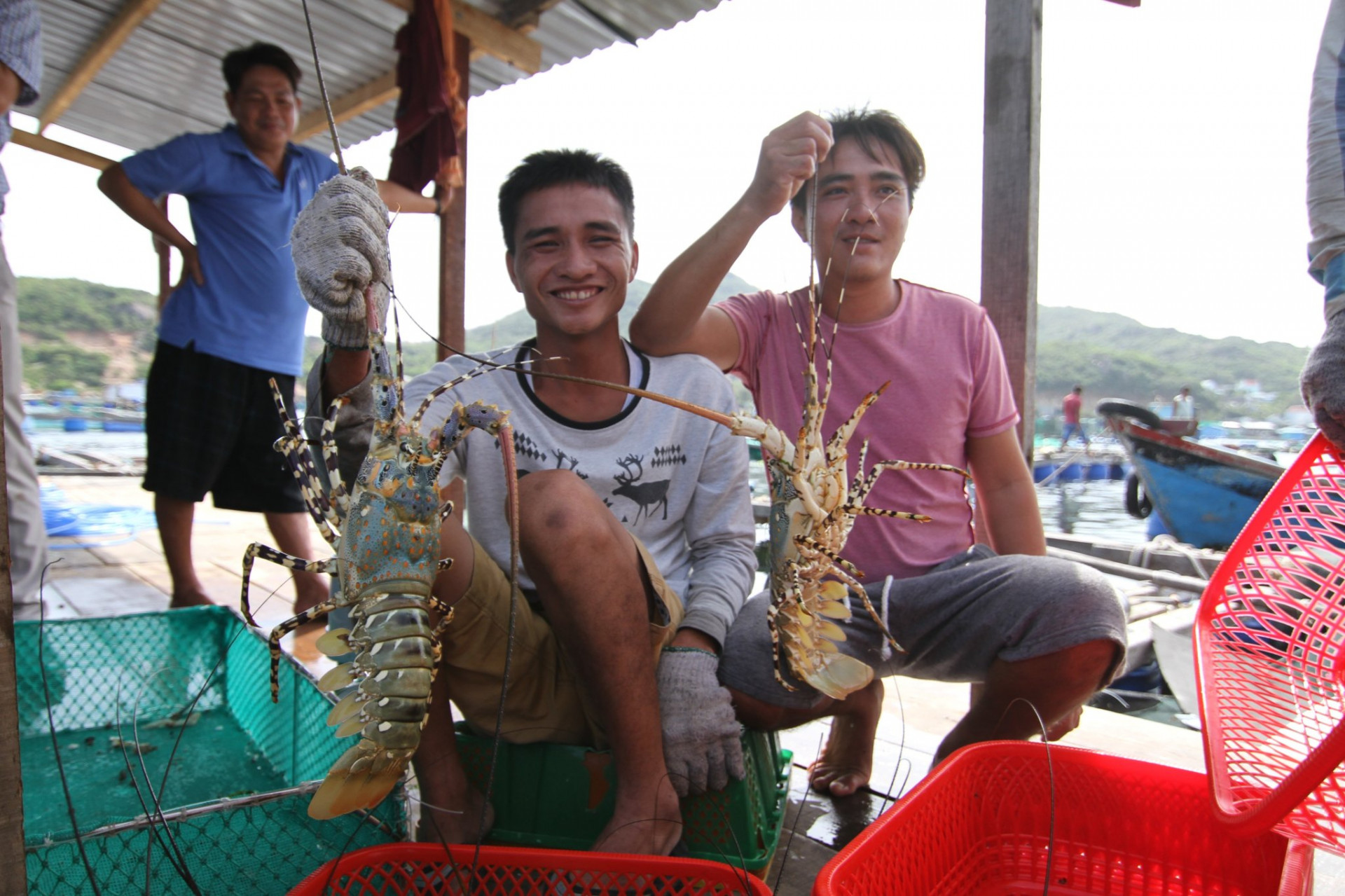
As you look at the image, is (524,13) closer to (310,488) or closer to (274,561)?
(310,488)

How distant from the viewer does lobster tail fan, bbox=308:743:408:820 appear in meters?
1.45

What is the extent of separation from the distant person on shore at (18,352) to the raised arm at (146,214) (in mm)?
549

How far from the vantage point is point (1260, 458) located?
31.4 feet

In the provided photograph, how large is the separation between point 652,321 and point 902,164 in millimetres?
1022

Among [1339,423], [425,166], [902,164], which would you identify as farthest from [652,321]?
[425,166]

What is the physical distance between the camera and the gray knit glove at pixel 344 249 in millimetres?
1519

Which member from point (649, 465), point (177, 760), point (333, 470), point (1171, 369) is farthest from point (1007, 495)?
point (1171, 369)

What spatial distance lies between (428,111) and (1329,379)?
3886 mm

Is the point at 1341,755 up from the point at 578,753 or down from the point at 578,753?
up

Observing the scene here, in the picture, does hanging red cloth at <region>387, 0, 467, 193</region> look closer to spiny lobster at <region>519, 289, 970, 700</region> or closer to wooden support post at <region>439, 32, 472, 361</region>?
wooden support post at <region>439, 32, 472, 361</region>

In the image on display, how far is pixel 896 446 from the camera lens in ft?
8.19

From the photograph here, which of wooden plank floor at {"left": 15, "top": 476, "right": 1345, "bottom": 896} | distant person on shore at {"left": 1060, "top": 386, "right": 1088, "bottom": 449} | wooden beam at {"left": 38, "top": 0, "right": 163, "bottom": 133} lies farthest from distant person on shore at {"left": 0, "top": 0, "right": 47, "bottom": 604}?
distant person on shore at {"left": 1060, "top": 386, "right": 1088, "bottom": 449}

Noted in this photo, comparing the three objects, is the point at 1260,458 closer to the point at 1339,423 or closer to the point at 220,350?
the point at 1339,423

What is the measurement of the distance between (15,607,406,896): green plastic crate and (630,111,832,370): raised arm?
1478 millimetres
